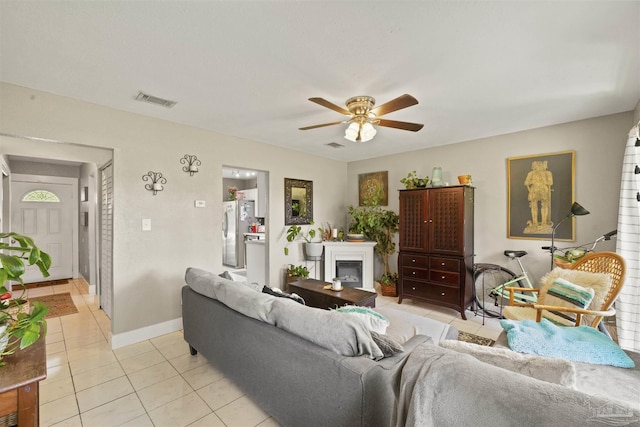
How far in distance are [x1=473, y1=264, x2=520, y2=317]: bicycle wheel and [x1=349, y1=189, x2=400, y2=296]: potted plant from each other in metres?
1.29

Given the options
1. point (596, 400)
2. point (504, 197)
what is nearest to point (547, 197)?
point (504, 197)

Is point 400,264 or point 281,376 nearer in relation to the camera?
A: point 281,376

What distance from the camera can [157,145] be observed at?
3223mm

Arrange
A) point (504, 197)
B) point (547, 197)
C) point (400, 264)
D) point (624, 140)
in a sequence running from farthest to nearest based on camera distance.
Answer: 1. point (400, 264)
2. point (504, 197)
3. point (547, 197)
4. point (624, 140)

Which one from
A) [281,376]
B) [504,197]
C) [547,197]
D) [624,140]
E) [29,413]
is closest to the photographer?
[29,413]

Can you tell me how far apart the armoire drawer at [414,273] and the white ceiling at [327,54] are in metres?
2.22

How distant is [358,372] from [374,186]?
4358mm

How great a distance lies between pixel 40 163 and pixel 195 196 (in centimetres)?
417

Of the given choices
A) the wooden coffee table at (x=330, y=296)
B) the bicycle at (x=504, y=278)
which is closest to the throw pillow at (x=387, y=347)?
the wooden coffee table at (x=330, y=296)

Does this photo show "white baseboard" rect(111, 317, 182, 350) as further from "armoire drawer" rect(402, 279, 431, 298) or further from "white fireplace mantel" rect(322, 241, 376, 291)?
"armoire drawer" rect(402, 279, 431, 298)

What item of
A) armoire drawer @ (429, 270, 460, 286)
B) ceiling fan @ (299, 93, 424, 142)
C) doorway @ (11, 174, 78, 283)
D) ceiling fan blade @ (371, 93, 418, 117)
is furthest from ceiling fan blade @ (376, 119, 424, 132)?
doorway @ (11, 174, 78, 283)

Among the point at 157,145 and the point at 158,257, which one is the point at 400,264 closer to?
the point at 158,257

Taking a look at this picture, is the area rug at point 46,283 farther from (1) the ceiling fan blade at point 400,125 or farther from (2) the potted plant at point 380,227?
(1) the ceiling fan blade at point 400,125

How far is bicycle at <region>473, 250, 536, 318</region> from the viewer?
3540mm
